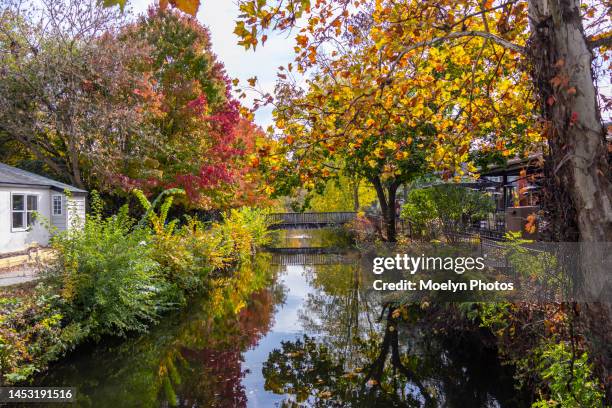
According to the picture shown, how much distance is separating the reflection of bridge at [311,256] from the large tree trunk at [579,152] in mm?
15852

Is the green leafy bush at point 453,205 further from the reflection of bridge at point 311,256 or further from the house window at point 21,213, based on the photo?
the house window at point 21,213

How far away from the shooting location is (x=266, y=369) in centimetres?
761

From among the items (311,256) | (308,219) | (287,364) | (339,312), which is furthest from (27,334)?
(308,219)

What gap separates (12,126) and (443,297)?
16.5 m

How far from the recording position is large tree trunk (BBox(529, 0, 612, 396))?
125 inches

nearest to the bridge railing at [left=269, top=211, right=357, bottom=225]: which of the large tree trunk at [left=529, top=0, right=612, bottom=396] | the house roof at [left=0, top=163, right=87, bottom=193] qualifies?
the house roof at [left=0, top=163, right=87, bottom=193]

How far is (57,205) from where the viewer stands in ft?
55.2

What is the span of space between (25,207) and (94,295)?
905 cm

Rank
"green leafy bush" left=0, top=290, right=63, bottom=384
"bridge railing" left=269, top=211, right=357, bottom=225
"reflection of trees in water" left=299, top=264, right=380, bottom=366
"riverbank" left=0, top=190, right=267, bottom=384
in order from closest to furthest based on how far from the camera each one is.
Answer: "green leafy bush" left=0, top=290, right=63, bottom=384, "riverbank" left=0, top=190, right=267, bottom=384, "reflection of trees in water" left=299, top=264, right=380, bottom=366, "bridge railing" left=269, top=211, right=357, bottom=225

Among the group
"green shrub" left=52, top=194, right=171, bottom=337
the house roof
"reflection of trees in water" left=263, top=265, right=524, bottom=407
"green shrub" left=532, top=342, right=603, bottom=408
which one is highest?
the house roof

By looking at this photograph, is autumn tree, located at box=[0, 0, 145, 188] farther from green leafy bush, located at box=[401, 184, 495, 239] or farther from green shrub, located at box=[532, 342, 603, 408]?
green shrub, located at box=[532, 342, 603, 408]

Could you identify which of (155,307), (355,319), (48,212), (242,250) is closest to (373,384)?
(355,319)

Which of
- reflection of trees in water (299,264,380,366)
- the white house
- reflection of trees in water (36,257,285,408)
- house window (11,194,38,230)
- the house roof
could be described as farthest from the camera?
house window (11,194,38,230)

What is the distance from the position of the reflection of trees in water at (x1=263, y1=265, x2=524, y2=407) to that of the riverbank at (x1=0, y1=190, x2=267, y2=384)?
3080 millimetres
